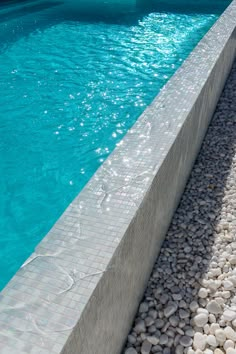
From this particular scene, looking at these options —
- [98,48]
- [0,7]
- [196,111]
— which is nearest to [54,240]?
[196,111]

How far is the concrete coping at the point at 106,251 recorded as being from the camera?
1.39m

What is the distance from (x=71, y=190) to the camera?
4.08m

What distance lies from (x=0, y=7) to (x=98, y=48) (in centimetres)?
549

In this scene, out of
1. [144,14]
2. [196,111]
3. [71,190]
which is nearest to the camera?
[196,111]

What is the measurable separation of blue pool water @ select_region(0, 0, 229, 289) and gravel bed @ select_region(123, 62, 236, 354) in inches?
53.6

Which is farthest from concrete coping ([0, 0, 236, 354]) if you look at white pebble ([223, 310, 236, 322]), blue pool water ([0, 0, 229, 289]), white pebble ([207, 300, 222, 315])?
blue pool water ([0, 0, 229, 289])

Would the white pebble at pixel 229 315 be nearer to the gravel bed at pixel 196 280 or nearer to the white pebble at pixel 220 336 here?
the gravel bed at pixel 196 280

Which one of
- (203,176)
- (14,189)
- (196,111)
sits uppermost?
(196,111)

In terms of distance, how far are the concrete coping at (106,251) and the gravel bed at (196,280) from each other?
0.13 meters

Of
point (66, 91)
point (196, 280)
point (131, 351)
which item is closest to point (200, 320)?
point (196, 280)

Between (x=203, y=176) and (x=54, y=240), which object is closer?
(x=54, y=240)

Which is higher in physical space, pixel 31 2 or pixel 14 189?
pixel 31 2

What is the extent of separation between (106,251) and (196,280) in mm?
1228

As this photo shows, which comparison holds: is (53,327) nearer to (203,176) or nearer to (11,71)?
(203,176)
